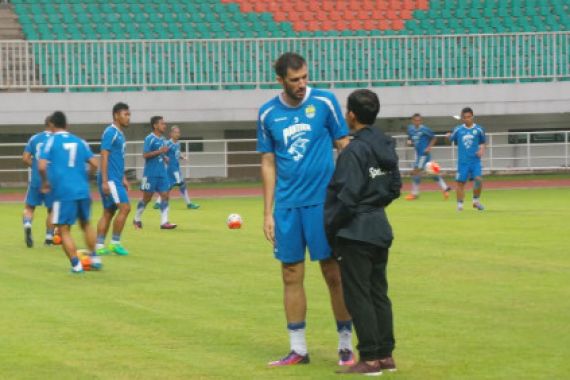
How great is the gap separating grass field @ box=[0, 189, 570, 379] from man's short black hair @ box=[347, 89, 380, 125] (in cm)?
175

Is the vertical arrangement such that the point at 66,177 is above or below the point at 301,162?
below

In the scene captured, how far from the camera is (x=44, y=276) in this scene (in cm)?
1548

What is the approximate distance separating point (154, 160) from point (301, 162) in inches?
591

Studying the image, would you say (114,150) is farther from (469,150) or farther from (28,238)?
(469,150)

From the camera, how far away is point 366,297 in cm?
859

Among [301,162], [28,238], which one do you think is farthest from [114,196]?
[301,162]

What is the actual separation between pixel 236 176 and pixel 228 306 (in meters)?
29.8

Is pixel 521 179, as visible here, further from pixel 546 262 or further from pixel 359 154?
pixel 359 154

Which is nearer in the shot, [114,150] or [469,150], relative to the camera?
[114,150]

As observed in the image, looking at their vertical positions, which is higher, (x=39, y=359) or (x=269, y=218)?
(x=269, y=218)

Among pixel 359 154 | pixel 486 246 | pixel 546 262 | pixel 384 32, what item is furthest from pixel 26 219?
pixel 384 32

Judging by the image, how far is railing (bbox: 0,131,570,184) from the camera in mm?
40625

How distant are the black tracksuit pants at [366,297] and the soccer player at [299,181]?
0.36 m

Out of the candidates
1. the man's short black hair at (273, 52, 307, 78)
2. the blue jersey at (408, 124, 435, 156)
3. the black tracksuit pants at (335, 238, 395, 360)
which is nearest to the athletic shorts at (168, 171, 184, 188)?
the blue jersey at (408, 124, 435, 156)
